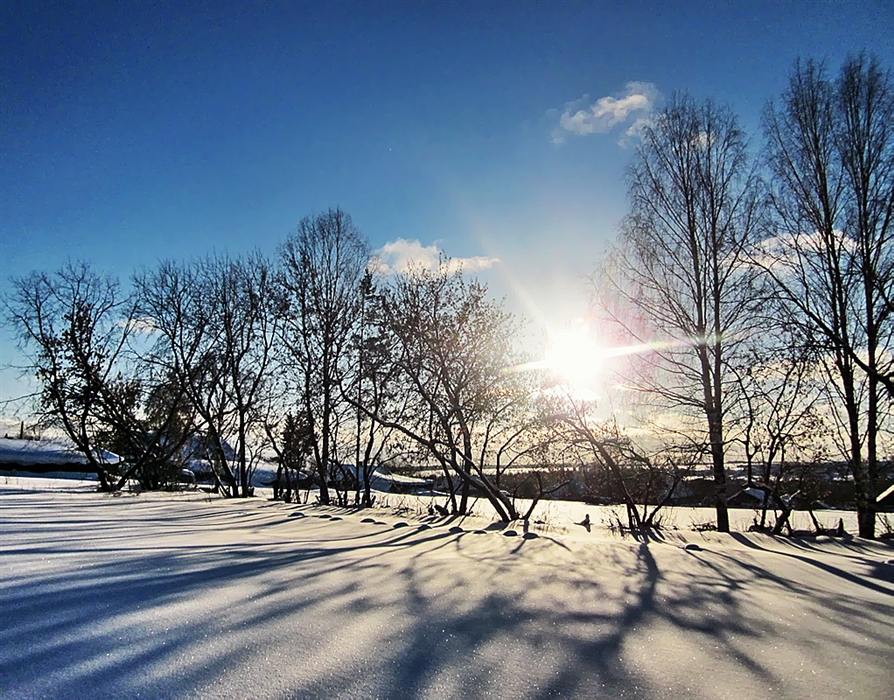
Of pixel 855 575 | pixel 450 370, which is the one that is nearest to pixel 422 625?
pixel 855 575

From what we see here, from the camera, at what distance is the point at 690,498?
33.5ft

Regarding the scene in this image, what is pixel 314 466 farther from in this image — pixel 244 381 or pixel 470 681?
pixel 470 681

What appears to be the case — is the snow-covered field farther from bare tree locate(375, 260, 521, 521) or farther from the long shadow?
bare tree locate(375, 260, 521, 521)

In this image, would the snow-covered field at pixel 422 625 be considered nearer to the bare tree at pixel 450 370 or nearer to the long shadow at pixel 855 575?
the long shadow at pixel 855 575

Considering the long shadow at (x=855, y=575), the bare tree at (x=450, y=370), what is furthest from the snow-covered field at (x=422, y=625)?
the bare tree at (x=450, y=370)

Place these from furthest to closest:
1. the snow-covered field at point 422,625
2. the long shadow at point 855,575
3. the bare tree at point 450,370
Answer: the bare tree at point 450,370 → the long shadow at point 855,575 → the snow-covered field at point 422,625

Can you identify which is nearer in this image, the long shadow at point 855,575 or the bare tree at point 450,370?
the long shadow at point 855,575

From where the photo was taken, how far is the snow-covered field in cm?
148

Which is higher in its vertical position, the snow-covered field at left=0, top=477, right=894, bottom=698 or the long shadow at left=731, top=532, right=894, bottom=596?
the snow-covered field at left=0, top=477, right=894, bottom=698

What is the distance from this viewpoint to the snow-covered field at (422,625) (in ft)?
4.84

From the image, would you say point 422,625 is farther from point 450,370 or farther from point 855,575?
point 450,370

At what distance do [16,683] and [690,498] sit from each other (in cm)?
1076

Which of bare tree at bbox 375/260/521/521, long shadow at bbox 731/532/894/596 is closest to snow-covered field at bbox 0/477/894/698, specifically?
long shadow at bbox 731/532/894/596

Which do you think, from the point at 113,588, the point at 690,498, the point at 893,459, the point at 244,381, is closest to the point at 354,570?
the point at 113,588
